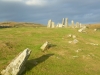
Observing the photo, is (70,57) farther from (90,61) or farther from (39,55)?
(39,55)

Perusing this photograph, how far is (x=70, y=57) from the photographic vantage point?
3064 cm

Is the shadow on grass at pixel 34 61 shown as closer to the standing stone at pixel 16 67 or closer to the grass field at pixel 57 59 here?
the grass field at pixel 57 59

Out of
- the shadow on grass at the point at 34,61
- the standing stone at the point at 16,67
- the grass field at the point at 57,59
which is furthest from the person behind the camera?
the grass field at the point at 57,59

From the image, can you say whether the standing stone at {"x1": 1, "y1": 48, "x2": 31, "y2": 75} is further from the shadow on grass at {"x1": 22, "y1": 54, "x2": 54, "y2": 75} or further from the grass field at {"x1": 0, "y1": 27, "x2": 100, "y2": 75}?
the shadow on grass at {"x1": 22, "y1": 54, "x2": 54, "y2": 75}

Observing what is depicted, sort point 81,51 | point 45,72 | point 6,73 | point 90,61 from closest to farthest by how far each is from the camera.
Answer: point 6,73 → point 45,72 → point 90,61 → point 81,51

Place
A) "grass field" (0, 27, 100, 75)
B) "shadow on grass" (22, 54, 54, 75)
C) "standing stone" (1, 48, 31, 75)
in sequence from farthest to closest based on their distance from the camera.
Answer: "grass field" (0, 27, 100, 75) → "shadow on grass" (22, 54, 54, 75) → "standing stone" (1, 48, 31, 75)

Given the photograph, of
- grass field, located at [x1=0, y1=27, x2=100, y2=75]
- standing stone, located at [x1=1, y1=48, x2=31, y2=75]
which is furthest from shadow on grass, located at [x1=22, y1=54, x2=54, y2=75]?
standing stone, located at [x1=1, y1=48, x2=31, y2=75]

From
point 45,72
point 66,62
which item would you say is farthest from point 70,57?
point 45,72

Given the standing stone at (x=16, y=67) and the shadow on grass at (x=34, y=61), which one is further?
the shadow on grass at (x=34, y=61)

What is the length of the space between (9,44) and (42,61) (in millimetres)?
8084

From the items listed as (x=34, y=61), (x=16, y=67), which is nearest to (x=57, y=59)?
(x=34, y=61)

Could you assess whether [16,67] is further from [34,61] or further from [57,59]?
[57,59]

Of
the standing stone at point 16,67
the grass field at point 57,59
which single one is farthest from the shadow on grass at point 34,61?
the standing stone at point 16,67

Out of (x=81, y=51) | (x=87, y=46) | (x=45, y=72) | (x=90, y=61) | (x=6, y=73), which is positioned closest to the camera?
(x=6, y=73)
